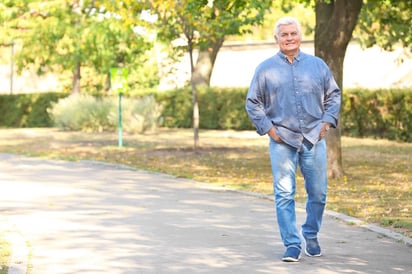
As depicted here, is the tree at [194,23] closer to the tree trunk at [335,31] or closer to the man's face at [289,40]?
the tree trunk at [335,31]

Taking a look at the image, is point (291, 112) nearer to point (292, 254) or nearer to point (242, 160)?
point (292, 254)

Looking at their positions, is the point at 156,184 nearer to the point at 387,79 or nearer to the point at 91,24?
the point at 91,24

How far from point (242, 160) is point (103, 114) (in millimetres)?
14879

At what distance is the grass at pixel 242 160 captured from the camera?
44.7 ft

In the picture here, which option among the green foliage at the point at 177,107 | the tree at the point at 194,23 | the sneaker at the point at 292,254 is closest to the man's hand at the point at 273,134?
the sneaker at the point at 292,254

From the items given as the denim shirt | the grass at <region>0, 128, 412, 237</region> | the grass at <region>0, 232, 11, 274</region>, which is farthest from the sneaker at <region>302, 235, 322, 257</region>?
the grass at <region>0, 232, 11, 274</region>

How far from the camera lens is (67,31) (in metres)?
36.1

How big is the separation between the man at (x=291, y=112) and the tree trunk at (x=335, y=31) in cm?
809

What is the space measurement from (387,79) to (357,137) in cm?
1243

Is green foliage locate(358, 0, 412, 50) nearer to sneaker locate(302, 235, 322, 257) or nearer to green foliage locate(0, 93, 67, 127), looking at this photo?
sneaker locate(302, 235, 322, 257)

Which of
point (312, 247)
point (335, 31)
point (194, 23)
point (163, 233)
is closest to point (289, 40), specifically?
point (312, 247)

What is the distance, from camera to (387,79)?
4309 centimetres

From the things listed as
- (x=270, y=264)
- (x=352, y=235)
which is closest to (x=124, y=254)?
(x=270, y=264)

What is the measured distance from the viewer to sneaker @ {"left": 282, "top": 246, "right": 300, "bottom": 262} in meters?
8.70
